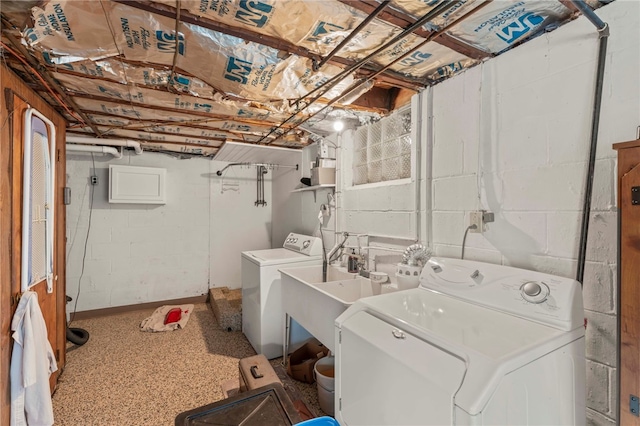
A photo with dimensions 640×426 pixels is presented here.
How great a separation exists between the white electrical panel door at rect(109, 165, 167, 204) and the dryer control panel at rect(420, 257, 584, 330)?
3616 millimetres

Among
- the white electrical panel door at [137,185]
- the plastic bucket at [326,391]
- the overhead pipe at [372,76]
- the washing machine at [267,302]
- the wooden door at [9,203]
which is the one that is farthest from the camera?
the white electrical panel door at [137,185]

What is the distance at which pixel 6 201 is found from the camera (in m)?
1.54

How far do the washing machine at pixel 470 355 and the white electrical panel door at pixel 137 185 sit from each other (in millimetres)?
3474

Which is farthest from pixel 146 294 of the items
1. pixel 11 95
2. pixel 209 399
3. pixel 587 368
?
pixel 587 368

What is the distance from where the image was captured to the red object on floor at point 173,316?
11.4 feet

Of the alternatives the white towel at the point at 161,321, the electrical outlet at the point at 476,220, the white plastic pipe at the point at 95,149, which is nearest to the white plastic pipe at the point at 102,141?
the white plastic pipe at the point at 95,149

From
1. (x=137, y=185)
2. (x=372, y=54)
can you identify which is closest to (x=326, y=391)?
(x=372, y=54)

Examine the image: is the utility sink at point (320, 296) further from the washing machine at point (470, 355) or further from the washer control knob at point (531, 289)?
the washer control knob at point (531, 289)

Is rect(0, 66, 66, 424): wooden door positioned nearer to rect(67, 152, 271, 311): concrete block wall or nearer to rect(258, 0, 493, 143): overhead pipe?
rect(258, 0, 493, 143): overhead pipe

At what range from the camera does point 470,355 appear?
0.93 meters

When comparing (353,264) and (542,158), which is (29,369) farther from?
(542,158)

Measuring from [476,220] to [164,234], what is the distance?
3.94 meters

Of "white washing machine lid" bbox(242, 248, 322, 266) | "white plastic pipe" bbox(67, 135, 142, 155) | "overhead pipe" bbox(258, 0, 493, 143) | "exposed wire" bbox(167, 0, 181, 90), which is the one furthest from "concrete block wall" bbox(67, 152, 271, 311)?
"exposed wire" bbox(167, 0, 181, 90)

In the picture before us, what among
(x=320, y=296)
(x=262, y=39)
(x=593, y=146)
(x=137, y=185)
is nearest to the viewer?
(x=593, y=146)
